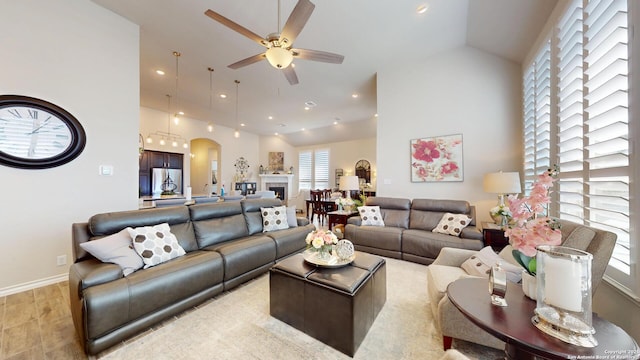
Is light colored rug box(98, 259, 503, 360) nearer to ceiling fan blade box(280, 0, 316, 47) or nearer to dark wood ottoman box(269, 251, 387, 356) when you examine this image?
dark wood ottoman box(269, 251, 387, 356)

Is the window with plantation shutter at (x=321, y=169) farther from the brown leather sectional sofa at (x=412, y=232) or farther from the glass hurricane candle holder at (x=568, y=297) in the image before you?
the glass hurricane candle holder at (x=568, y=297)

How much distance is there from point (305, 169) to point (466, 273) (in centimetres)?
792

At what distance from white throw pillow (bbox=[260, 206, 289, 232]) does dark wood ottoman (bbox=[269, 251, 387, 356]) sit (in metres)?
1.39

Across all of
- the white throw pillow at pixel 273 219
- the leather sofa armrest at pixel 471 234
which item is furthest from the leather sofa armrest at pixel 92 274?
the leather sofa armrest at pixel 471 234

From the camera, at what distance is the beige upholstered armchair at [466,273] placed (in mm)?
1163

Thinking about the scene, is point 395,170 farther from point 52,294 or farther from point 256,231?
point 52,294

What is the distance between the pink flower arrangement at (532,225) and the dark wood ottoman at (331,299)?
103cm

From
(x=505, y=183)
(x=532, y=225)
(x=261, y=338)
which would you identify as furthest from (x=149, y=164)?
(x=505, y=183)

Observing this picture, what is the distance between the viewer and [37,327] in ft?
6.06

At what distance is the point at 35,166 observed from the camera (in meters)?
2.56

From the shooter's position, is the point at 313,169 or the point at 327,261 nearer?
the point at 327,261

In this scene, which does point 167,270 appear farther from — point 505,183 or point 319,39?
point 505,183

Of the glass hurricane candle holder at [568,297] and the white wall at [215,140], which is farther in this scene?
the white wall at [215,140]

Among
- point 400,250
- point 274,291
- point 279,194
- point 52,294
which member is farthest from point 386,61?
point 279,194
